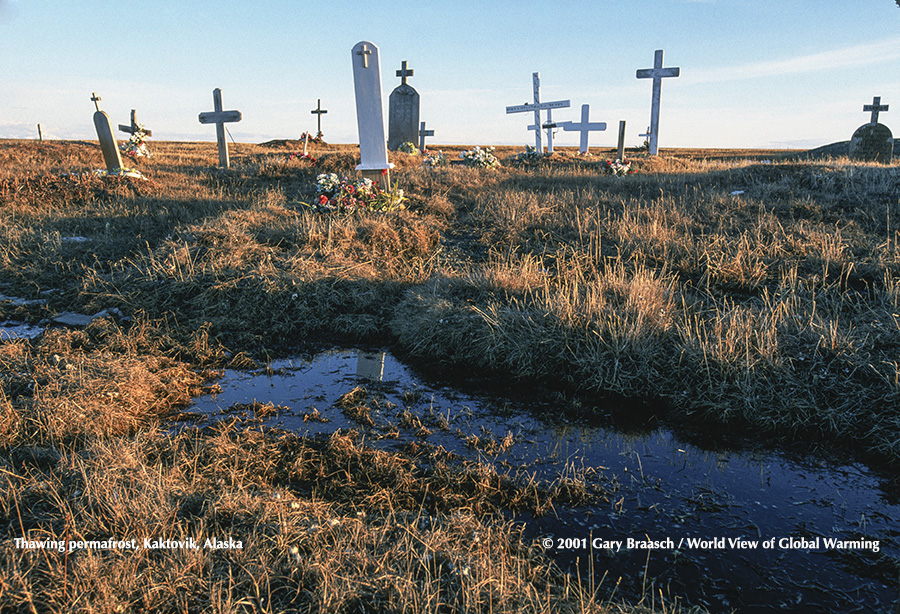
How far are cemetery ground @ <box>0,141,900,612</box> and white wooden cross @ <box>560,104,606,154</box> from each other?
16.1 m

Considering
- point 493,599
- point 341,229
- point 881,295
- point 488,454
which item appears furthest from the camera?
point 341,229

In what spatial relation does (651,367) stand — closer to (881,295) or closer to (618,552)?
(618,552)

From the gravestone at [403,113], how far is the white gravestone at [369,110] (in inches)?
333

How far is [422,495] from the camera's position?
316cm

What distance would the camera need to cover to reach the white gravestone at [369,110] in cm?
977

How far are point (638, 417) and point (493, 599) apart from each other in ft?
7.79

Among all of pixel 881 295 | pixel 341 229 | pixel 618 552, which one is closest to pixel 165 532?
pixel 618 552

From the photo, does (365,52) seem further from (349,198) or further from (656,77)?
(656,77)

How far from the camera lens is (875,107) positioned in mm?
17156

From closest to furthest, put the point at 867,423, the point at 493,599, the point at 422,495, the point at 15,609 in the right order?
1. the point at 15,609
2. the point at 493,599
3. the point at 422,495
4. the point at 867,423

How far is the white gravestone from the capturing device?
9.77m

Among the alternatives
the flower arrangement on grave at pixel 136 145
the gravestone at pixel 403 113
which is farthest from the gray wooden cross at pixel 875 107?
the flower arrangement on grave at pixel 136 145

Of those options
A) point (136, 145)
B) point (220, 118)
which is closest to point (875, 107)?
point (220, 118)

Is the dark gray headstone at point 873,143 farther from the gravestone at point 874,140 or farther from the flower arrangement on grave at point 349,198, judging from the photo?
the flower arrangement on grave at point 349,198
